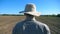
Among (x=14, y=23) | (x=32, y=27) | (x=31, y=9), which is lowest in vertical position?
(x=14, y=23)

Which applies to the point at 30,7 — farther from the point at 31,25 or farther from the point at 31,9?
the point at 31,25

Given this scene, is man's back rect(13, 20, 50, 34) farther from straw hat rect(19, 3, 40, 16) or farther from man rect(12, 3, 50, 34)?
straw hat rect(19, 3, 40, 16)

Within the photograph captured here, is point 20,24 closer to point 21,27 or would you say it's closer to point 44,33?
point 21,27

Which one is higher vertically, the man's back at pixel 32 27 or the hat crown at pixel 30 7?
the hat crown at pixel 30 7

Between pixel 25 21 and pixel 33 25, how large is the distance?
0.12 meters

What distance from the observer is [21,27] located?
8.37ft

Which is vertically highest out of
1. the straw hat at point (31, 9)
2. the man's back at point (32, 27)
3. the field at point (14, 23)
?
the straw hat at point (31, 9)

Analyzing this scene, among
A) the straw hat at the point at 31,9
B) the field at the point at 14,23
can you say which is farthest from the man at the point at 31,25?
the field at the point at 14,23

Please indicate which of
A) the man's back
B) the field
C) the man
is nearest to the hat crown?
the man

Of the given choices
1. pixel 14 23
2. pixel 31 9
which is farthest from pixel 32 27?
pixel 14 23

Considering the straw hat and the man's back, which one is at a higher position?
the straw hat

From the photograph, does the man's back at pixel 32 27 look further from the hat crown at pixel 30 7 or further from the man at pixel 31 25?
the hat crown at pixel 30 7

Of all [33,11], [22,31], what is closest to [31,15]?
[33,11]

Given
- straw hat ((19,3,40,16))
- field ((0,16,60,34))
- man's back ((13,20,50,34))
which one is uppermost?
straw hat ((19,3,40,16))
